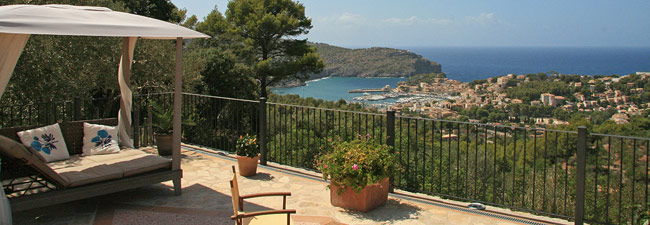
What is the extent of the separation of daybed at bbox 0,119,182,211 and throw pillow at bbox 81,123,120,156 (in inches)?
3.5

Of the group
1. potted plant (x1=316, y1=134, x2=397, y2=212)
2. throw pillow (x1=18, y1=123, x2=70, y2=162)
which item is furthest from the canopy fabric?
potted plant (x1=316, y1=134, x2=397, y2=212)

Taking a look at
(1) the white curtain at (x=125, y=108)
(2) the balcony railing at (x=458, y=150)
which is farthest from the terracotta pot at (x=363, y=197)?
(1) the white curtain at (x=125, y=108)

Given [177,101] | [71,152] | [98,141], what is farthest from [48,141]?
[177,101]

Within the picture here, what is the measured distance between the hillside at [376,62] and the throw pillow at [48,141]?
39.6 metres

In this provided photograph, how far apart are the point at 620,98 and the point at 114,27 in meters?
25.8

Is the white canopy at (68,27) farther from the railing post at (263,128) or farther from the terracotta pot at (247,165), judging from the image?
the railing post at (263,128)

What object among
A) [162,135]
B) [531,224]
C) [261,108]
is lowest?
[531,224]

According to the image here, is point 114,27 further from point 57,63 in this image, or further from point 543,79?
point 543,79

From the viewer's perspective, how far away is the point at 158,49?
12.8 meters

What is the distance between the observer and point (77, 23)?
160 inches

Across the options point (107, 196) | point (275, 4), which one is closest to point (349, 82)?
point (275, 4)

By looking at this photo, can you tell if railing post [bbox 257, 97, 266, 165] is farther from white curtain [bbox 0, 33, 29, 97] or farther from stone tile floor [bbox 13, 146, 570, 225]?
white curtain [bbox 0, 33, 29, 97]

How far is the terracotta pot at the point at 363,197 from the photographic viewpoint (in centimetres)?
458

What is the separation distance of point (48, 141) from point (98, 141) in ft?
1.78
